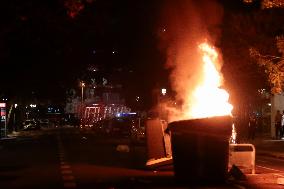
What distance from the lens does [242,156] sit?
65.0 ft

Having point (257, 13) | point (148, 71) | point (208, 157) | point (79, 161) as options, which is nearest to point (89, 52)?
point (148, 71)

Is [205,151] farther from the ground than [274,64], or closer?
A: closer

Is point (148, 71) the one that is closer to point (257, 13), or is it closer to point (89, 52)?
point (89, 52)

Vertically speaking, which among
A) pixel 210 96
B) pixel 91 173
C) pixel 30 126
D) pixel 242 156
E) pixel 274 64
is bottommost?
pixel 91 173

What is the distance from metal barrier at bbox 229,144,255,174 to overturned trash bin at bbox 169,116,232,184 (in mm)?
2378

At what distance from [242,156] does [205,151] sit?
9.53 ft

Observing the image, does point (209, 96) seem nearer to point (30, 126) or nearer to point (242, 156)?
point (242, 156)

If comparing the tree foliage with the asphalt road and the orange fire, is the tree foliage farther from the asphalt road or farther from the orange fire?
the orange fire

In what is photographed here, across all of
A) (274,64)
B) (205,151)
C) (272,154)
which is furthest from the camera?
(272,154)

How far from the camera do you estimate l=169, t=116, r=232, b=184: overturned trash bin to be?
673 inches

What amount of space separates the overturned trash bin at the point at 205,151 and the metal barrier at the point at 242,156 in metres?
2.38

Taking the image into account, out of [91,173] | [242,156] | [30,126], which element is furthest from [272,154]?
[30,126]

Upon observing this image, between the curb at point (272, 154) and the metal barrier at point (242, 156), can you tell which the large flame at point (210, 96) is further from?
the curb at point (272, 154)

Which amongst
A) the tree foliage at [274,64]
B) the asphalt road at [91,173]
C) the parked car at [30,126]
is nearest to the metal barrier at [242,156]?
the asphalt road at [91,173]
